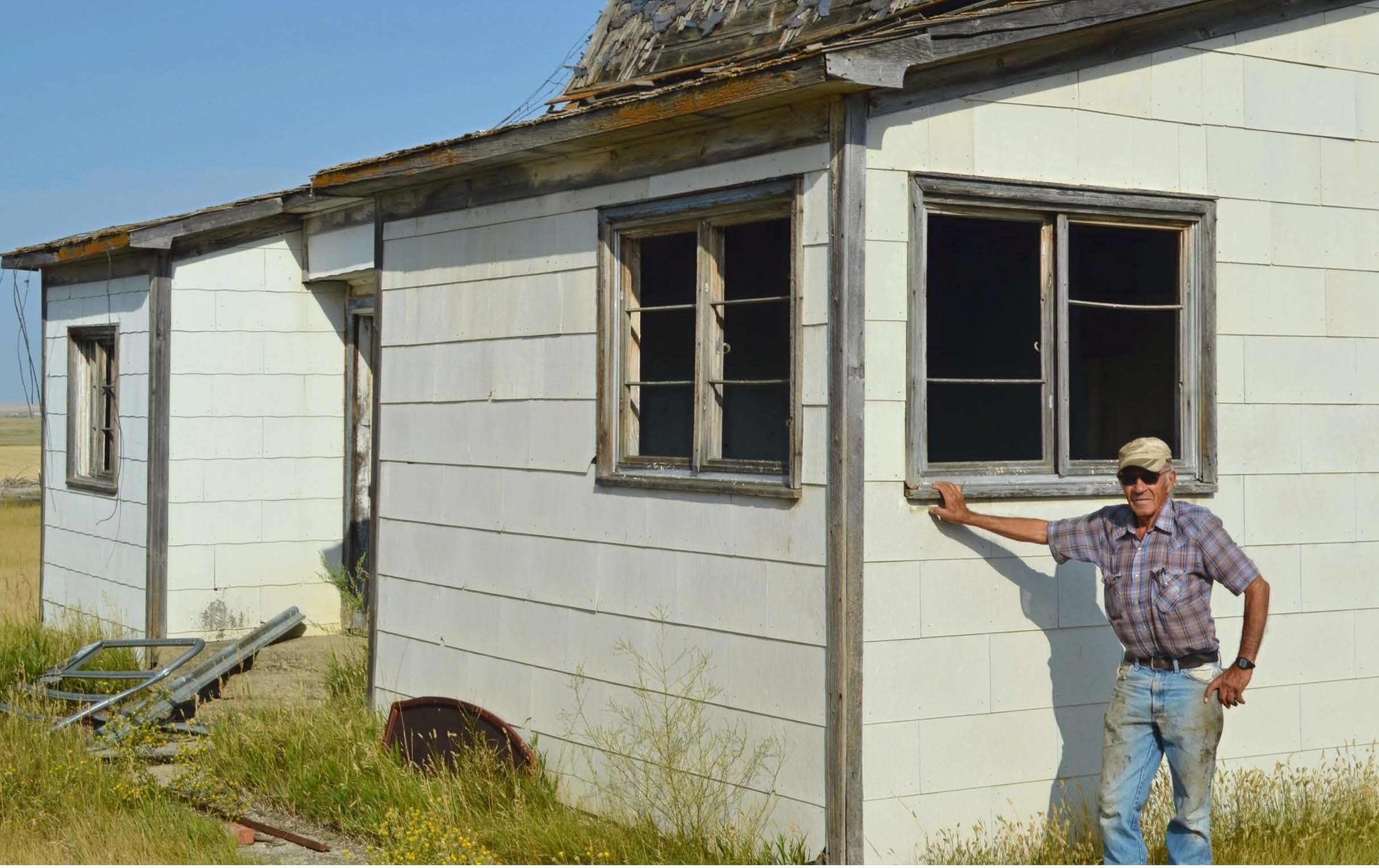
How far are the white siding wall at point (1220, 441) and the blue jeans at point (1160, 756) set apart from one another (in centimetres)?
65

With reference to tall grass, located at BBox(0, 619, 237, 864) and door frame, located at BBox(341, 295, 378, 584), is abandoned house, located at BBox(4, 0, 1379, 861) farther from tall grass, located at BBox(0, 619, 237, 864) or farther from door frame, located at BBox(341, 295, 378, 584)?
door frame, located at BBox(341, 295, 378, 584)

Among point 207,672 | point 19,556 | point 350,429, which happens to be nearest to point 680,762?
point 207,672

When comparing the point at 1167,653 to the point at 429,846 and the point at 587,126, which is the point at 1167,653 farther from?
the point at 587,126

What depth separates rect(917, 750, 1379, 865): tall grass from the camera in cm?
630

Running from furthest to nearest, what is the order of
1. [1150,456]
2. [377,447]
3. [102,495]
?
[102,495], [377,447], [1150,456]

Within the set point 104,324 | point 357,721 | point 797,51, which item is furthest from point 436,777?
point 104,324

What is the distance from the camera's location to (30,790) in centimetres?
786

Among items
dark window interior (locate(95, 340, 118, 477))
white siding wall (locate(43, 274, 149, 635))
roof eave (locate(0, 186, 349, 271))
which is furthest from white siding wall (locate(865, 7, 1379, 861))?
dark window interior (locate(95, 340, 118, 477))

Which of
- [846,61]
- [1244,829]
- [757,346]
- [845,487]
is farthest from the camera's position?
[757,346]

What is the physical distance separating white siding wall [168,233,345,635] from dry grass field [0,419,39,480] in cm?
3529

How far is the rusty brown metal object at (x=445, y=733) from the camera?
309 inches

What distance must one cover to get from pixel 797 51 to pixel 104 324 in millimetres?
8292

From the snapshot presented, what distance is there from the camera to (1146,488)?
18.8 feet

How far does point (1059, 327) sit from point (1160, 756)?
185 centimetres
